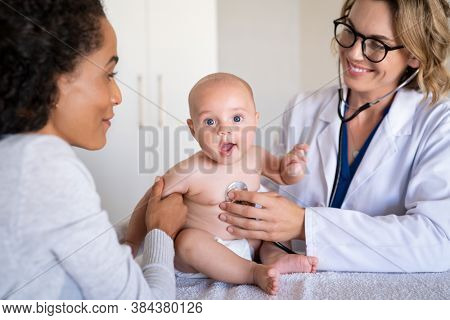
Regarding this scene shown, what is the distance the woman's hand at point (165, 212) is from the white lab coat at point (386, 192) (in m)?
0.29

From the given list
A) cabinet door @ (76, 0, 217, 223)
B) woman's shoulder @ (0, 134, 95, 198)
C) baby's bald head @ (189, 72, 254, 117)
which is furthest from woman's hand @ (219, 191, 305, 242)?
cabinet door @ (76, 0, 217, 223)

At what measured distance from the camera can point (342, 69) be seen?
4.85 feet

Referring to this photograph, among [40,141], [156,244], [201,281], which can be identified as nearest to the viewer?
[40,141]

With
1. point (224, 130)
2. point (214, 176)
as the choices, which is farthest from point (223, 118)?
point (214, 176)

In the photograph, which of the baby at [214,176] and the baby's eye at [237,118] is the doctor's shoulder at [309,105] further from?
the baby's eye at [237,118]

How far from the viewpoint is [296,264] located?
111 cm

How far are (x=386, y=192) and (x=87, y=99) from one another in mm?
828

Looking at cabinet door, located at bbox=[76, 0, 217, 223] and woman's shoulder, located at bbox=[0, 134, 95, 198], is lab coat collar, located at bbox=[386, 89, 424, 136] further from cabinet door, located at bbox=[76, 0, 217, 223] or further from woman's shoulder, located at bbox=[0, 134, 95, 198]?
cabinet door, located at bbox=[76, 0, 217, 223]

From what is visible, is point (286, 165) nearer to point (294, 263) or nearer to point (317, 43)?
point (294, 263)

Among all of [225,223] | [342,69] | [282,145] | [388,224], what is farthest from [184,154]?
[388,224]

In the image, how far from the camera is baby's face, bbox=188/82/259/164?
116cm

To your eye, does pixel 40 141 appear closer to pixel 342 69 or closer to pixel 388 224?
pixel 388 224

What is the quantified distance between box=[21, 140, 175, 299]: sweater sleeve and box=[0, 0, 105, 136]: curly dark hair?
89mm
